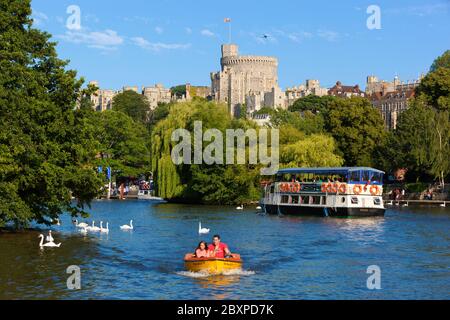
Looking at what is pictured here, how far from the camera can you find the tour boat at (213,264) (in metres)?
34.2

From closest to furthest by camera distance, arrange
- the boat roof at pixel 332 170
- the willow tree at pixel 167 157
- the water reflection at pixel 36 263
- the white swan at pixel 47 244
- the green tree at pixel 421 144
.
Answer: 1. the water reflection at pixel 36 263
2. the white swan at pixel 47 244
3. the boat roof at pixel 332 170
4. the willow tree at pixel 167 157
5. the green tree at pixel 421 144

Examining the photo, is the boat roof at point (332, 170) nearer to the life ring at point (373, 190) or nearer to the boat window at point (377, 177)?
the boat window at point (377, 177)

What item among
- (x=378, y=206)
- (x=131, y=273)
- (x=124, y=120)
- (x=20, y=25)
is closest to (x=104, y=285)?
(x=131, y=273)

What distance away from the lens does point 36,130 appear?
44406mm

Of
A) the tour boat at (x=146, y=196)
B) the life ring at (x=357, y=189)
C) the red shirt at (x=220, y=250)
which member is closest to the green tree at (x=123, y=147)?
the tour boat at (x=146, y=196)

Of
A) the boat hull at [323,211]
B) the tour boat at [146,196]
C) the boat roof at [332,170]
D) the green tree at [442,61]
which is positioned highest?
the green tree at [442,61]

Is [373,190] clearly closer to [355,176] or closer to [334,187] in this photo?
[355,176]

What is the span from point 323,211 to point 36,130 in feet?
115

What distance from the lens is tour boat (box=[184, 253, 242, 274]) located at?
34.2 meters

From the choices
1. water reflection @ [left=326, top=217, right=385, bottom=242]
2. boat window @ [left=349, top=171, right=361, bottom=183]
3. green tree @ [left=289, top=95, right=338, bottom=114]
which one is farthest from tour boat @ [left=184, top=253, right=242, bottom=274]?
green tree @ [left=289, top=95, right=338, bottom=114]

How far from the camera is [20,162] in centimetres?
4338

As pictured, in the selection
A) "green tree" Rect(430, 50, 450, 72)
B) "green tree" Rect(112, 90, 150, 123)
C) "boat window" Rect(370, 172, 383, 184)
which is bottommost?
"boat window" Rect(370, 172, 383, 184)

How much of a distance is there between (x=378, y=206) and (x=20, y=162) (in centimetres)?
3720

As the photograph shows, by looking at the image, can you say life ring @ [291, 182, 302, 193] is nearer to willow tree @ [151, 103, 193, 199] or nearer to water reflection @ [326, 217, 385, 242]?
water reflection @ [326, 217, 385, 242]
